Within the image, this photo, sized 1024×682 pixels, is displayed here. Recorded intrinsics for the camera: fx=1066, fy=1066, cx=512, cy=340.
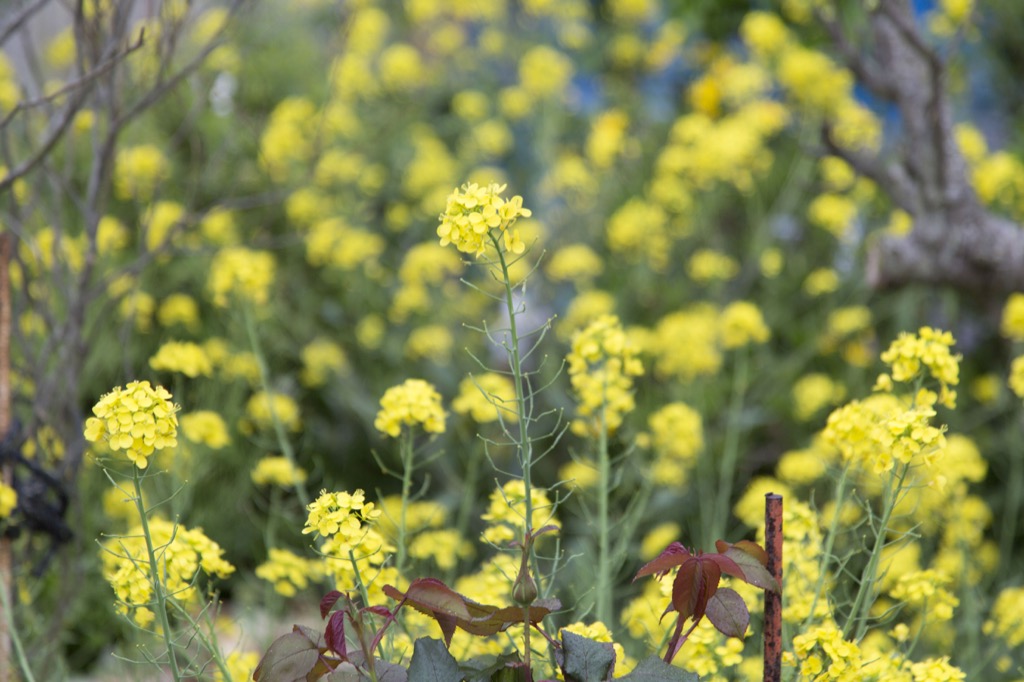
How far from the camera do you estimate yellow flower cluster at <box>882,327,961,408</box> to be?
1.34 metres

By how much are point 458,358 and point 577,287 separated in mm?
532

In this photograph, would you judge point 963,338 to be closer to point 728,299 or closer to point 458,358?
point 728,299

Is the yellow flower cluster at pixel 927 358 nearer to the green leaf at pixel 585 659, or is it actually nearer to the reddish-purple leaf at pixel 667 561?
the reddish-purple leaf at pixel 667 561

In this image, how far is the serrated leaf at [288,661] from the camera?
0.94 m

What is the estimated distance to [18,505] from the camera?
1688 millimetres

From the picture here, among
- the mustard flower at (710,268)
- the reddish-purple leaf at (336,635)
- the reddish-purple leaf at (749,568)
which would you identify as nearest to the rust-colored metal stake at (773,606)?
the reddish-purple leaf at (749,568)

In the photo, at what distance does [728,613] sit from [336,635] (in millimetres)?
381

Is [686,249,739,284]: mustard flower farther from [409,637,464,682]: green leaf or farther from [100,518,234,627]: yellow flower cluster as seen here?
[409,637,464,682]: green leaf

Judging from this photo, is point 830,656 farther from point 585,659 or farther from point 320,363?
point 320,363

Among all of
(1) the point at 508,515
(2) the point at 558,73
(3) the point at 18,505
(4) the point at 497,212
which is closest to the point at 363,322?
(2) the point at 558,73

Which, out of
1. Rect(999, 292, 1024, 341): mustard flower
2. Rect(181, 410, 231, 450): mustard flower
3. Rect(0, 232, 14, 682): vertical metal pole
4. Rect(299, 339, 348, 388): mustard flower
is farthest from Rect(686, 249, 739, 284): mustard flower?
Rect(0, 232, 14, 682): vertical metal pole

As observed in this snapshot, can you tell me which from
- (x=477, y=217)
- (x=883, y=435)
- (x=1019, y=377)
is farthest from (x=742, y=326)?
(x=477, y=217)

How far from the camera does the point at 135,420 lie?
3.43ft

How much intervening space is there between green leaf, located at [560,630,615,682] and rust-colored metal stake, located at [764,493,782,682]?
0.58 feet
